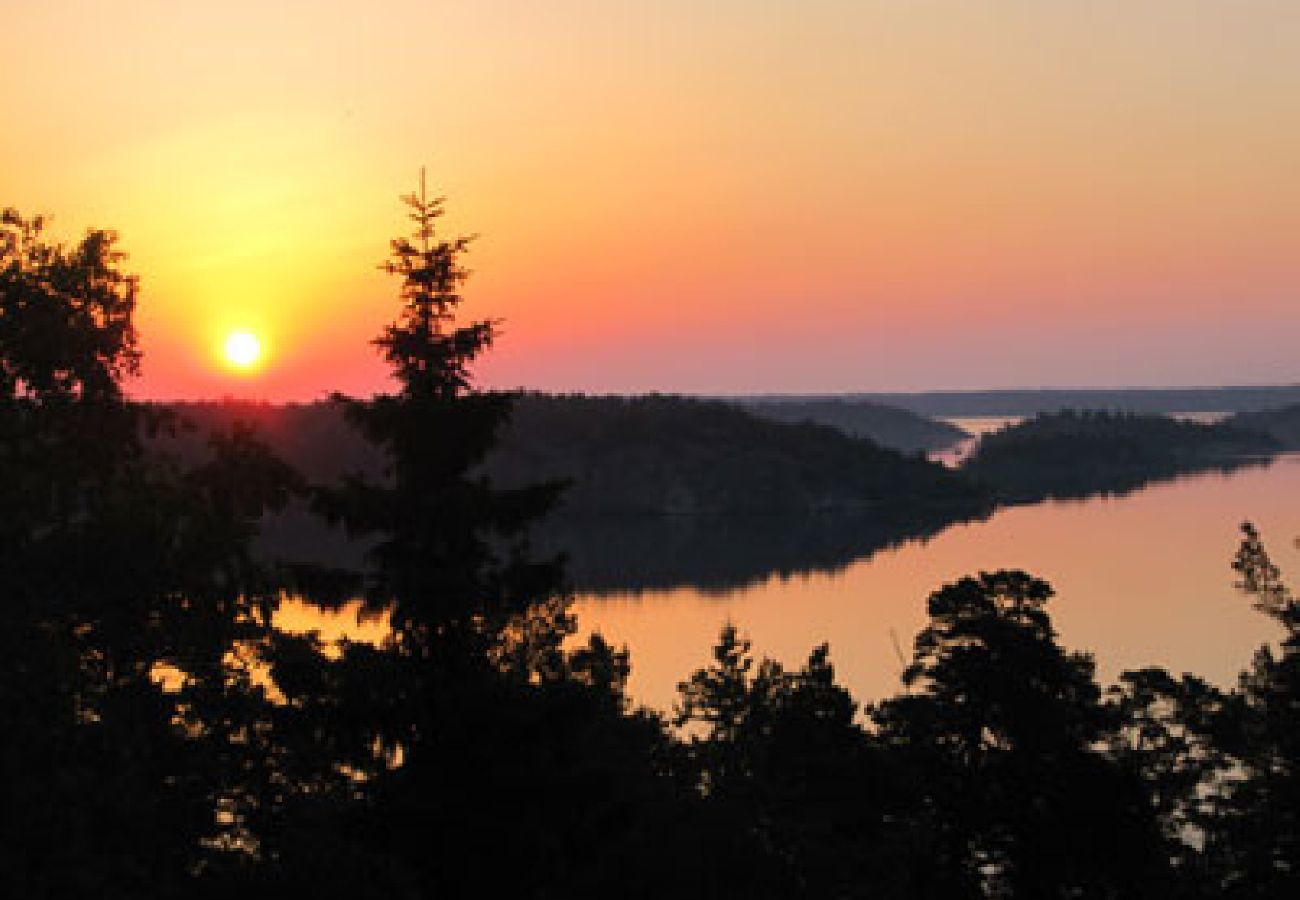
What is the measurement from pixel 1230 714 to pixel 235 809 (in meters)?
22.7

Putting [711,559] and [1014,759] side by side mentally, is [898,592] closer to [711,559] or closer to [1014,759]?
[711,559]

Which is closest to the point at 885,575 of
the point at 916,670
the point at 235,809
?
the point at 916,670

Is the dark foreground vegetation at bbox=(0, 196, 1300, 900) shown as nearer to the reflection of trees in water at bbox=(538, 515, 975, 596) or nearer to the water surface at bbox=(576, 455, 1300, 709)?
the water surface at bbox=(576, 455, 1300, 709)

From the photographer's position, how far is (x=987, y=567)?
144 meters

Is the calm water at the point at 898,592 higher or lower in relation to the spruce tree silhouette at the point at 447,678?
lower

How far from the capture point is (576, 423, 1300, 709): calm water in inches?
3263

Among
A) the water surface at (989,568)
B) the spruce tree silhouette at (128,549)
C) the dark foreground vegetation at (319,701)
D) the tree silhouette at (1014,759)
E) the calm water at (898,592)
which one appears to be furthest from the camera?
the calm water at (898,592)

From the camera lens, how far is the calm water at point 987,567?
82.9m

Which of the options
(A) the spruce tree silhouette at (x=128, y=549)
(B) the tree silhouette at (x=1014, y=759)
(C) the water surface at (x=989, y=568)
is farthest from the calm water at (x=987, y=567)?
(A) the spruce tree silhouette at (x=128, y=549)

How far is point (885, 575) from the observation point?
141250mm

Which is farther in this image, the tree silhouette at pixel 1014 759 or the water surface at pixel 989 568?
the water surface at pixel 989 568

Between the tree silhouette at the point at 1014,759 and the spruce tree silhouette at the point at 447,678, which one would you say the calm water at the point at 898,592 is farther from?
the spruce tree silhouette at the point at 447,678

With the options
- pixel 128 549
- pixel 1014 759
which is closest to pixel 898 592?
pixel 1014 759

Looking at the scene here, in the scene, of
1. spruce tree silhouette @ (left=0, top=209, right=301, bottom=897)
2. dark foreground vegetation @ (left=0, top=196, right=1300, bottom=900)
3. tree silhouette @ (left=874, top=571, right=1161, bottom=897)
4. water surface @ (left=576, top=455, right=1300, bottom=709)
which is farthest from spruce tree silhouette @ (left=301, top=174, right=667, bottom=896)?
water surface @ (left=576, top=455, right=1300, bottom=709)
